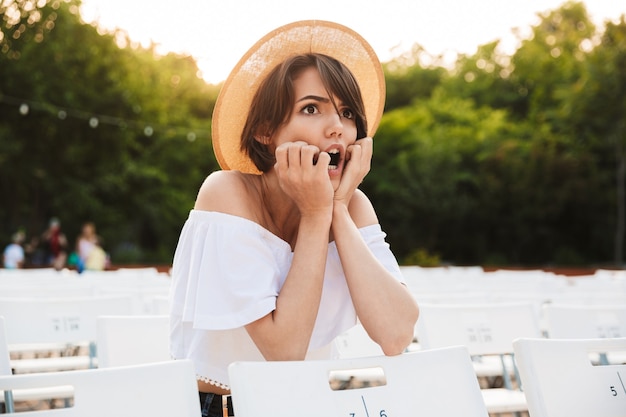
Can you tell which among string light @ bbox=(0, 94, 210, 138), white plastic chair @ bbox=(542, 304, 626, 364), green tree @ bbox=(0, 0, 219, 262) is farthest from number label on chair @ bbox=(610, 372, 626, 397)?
string light @ bbox=(0, 94, 210, 138)

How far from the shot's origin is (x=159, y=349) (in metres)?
2.93

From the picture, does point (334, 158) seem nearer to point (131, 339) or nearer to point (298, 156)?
point (298, 156)

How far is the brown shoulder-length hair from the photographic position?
6.77 ft

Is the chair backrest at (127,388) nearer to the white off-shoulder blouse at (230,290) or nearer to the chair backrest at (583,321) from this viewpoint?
the white off-shoulder blouse at (230,290)

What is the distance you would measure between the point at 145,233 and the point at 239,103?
112 ft

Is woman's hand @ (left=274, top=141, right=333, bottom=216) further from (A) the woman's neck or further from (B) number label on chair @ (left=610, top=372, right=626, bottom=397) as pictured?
(B) number label on chair @ (left=610, top=372, right=626, bottom=397)

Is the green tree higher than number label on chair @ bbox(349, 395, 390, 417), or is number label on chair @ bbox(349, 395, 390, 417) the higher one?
the green tree

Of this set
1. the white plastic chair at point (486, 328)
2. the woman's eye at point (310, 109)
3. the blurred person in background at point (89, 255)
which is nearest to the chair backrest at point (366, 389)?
the woman's eye at point (310, 109)

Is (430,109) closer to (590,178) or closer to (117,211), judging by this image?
(590,178)

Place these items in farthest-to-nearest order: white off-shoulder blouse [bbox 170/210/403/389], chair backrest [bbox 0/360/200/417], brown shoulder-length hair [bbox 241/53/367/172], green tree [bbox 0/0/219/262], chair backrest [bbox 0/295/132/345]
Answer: green tree [bbox 0/0/219/262], chair backrest [bbox 0/295/132/345], brown shoulder-length hair [bbox 241/53/367/172], white off-shoulder blouse [bbox 170/210/403/389], chair backrest [bbox 0/360/200/417]

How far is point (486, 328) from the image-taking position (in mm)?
3605

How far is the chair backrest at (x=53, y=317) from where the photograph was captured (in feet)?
12.0

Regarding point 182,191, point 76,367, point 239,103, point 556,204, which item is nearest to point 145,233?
point 182,191

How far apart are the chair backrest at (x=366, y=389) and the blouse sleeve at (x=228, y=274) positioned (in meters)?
0.19
